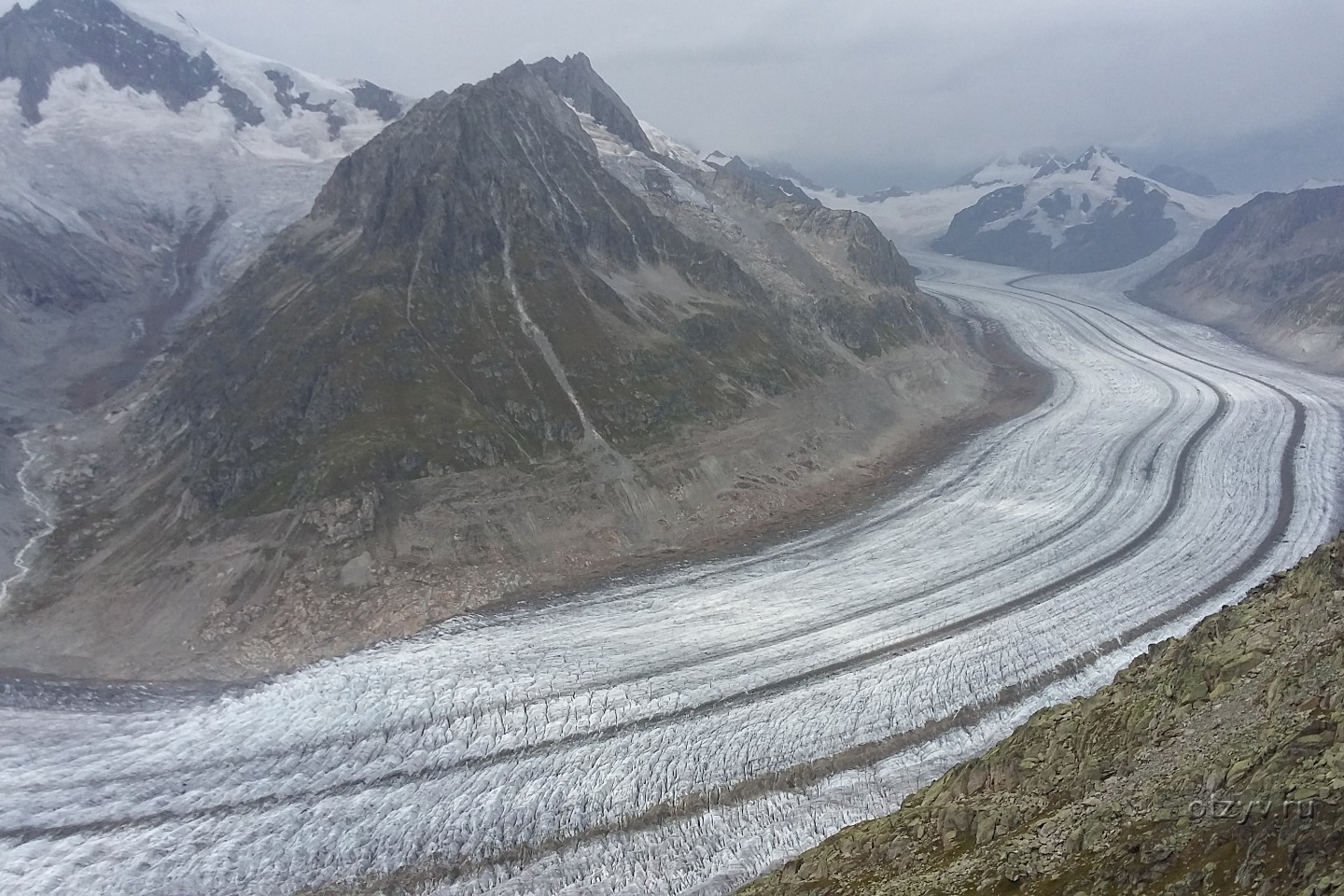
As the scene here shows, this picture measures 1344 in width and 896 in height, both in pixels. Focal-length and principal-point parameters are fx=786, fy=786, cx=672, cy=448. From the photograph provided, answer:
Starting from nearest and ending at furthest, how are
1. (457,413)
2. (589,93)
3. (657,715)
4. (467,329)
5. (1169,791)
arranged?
(1169,791) → (657,715) → (457,413) → (467,329) → (589,93)

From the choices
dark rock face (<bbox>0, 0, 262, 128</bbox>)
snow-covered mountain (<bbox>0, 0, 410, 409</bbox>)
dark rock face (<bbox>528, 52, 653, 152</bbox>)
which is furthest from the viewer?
dark rock face (<bbox>0, 0, 262, 128</bbox>)

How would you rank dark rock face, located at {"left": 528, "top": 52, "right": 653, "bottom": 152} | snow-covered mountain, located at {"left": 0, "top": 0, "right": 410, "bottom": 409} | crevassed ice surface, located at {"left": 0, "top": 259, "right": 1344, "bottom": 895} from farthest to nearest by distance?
1. dark rock face, located at {"left": 528, "top": 52, "right": 653, "bottom": 152}
2. snow-covered mountain, located at {"left": 0, "top": 0, "right": 410, "bottom": 409}
3. crevassed ice surface, located at {"left": 0, "top": 259, "right": 1344, "bottom": 895}

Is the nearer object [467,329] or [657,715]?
[657,715]

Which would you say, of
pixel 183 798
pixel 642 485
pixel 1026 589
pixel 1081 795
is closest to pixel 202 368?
pixel 642 485

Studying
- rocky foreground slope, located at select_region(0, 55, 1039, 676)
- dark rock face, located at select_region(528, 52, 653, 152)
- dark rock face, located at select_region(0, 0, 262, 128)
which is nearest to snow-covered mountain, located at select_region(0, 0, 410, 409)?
dark rock face, located at select_region(0, 0, 262, 128)

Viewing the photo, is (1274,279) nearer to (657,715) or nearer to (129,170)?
(657,715)

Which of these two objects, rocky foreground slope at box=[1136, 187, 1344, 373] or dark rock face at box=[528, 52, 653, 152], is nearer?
rocky foreground slope at box=[1136, 187, 1344, 373]

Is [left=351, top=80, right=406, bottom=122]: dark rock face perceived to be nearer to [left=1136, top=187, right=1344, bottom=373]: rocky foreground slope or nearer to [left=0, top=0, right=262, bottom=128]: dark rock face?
[left=0, top=0, right=262, bottom=128]: dark rock face

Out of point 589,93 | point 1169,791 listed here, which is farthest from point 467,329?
point 589,93
